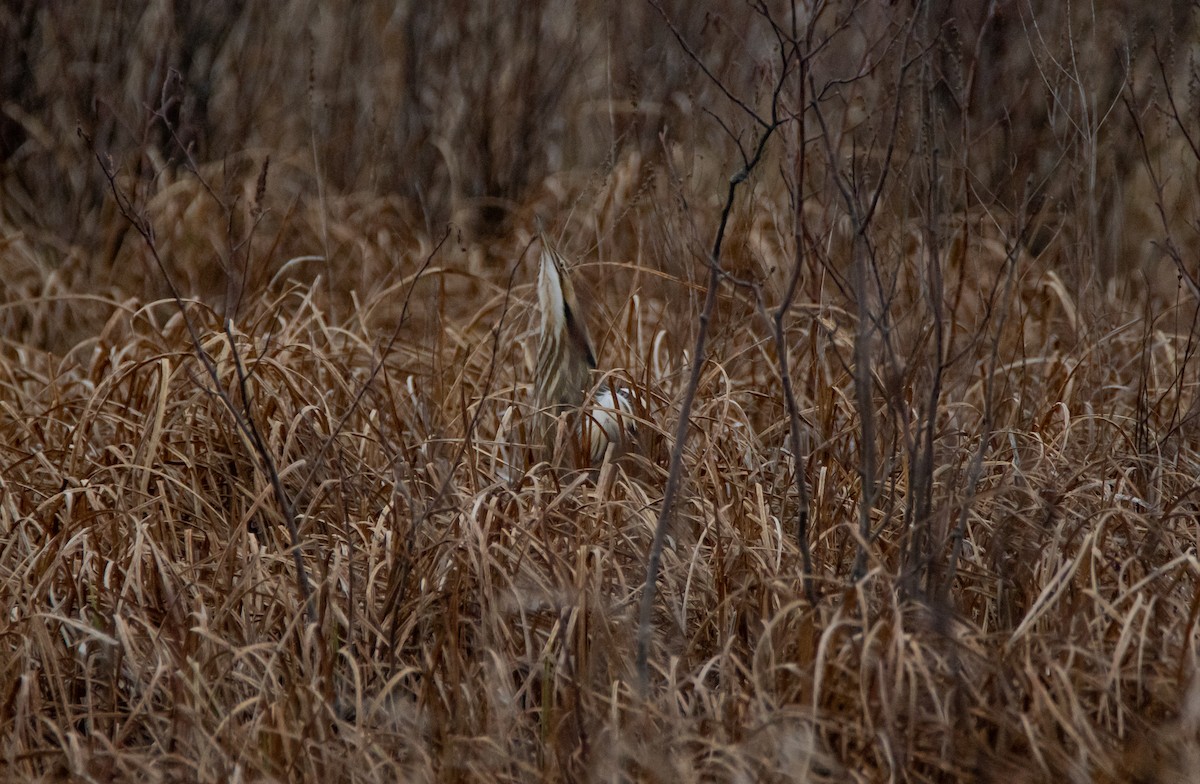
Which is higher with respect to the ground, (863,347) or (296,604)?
(863,347)

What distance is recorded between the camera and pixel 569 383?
9.75ft

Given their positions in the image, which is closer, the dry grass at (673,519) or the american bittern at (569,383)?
the dry grass at (673,519)

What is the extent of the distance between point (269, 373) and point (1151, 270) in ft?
9.44

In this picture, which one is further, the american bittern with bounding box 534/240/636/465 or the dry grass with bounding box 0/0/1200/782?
the american bittern with bounding box 534/240/636/465

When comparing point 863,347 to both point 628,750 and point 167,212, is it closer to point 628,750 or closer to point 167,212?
point 628,750

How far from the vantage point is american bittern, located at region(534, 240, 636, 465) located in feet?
9.25

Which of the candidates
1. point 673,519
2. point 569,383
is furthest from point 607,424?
point 673,519

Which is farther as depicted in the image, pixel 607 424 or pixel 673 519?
pixel 607 424

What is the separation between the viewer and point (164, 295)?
401 centimetres

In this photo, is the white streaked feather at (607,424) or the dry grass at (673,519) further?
the white streaked feather at (607,424)

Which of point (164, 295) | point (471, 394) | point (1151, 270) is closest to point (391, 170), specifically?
point (164, 295)

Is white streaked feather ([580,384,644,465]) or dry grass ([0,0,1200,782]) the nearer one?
dry grass ([0,0,1200,782])

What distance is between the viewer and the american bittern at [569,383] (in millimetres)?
2820

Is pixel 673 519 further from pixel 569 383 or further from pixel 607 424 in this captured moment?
pixel 569 383
